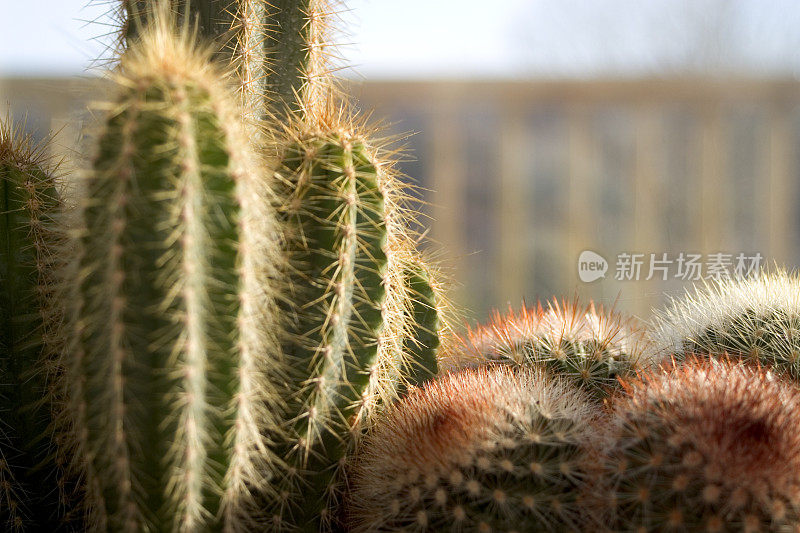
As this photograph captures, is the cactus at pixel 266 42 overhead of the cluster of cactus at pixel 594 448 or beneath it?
overhead

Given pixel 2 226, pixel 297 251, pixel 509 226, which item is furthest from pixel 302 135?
pixel 509 226

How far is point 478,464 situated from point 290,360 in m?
0.18

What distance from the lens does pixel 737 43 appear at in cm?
166

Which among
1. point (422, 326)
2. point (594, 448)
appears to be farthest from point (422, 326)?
point (594, 448)

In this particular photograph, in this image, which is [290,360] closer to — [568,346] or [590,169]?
[568,346]

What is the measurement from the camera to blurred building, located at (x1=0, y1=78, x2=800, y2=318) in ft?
5.99

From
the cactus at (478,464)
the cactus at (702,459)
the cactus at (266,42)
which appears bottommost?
the cactus at (478,464)

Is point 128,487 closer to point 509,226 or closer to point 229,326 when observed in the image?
point 229,326

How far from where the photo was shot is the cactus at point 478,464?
Answer: 0.51m

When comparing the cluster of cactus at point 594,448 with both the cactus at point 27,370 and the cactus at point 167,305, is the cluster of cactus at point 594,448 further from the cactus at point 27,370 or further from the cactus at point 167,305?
the cactus at point 27,370

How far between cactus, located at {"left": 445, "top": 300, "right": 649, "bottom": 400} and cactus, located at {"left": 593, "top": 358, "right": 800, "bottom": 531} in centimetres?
17

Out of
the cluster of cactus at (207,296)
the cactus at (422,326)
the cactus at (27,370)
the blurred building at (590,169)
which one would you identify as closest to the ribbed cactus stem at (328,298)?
the cluster of cactus at (207,296)

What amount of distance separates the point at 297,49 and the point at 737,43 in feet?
4.36

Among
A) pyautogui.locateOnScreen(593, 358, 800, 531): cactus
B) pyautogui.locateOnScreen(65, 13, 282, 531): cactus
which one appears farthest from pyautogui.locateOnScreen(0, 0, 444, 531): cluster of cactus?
pyautogui.locateOnScreen(593, 358, 800, 531): cactus
